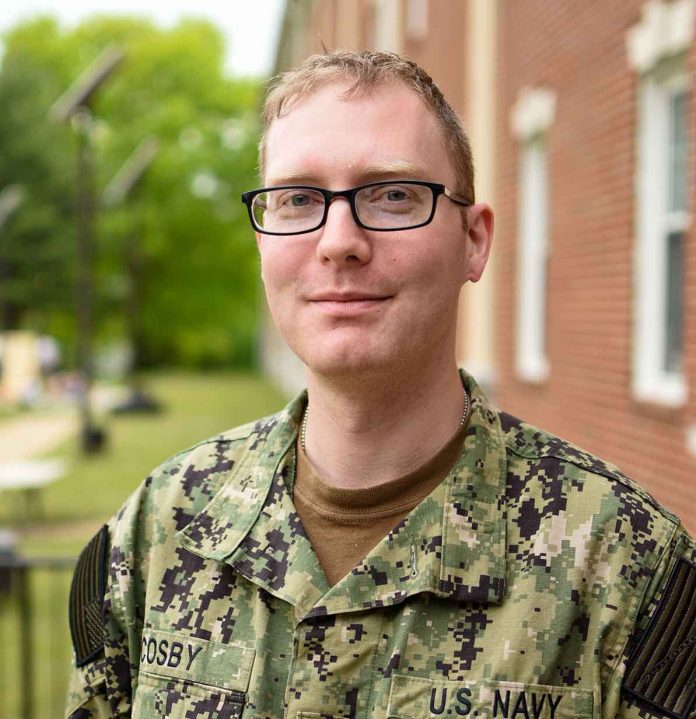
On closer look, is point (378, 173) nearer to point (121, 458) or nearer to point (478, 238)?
point (478, 238)

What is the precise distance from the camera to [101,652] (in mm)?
2053

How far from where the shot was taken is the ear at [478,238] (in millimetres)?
2006

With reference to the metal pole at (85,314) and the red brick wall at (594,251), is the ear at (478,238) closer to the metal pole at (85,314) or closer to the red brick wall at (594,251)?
the red brick wall at (594,251)

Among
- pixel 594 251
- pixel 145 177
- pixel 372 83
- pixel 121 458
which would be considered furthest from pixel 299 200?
pixel 145 177

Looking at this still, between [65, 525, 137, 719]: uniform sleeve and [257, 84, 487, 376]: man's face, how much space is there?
24.3 inches

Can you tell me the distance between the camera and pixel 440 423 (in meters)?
1.95

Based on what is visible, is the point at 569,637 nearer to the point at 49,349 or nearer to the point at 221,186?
the point at 49,349

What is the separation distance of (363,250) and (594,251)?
585 centimetres

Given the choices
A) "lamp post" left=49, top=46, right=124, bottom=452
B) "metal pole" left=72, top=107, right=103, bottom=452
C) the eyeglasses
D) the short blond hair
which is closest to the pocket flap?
the eyeglasses

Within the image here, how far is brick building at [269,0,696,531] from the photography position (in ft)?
20.4

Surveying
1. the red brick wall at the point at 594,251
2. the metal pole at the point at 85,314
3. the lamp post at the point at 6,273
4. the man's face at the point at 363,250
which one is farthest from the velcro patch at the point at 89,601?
the lamp post at the point at 6,273

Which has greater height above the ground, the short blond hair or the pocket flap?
the short blond hair

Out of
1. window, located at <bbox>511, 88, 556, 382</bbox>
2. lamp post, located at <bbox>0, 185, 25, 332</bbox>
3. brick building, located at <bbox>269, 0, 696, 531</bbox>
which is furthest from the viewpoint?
lamp post, located at <bbox>0, 185, 25, 332</bbox>

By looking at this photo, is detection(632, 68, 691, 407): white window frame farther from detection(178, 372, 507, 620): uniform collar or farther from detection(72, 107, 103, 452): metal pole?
detection(72, 107, 103, 452): metal pole
